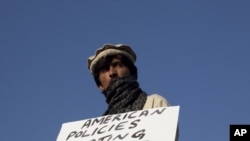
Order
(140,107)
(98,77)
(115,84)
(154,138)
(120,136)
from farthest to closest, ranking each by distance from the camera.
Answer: (98,77), (115,84), (140,107), (120,136), (154,138)

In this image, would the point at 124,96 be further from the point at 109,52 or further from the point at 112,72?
the point at 109,52

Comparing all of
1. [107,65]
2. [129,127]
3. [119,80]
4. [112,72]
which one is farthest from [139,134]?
[107,65]

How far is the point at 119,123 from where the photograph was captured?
273cm

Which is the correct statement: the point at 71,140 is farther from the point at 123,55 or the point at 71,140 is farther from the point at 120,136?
the point at 123,55

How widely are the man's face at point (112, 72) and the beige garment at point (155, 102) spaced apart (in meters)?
0.39

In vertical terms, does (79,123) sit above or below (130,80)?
below

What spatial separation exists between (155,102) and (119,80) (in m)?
0.39

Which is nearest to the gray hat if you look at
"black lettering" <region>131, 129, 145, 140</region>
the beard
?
the beard

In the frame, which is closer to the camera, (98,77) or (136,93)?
(136,93)

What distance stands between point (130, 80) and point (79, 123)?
536 mm

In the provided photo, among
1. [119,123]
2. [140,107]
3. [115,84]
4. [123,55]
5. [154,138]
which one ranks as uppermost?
[123,55]

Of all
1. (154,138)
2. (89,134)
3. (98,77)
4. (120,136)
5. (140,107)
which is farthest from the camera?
(98,77)

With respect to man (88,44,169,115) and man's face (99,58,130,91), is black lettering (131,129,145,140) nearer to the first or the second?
man (88,44,169,115)

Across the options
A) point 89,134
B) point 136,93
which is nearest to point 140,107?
point 136,93
